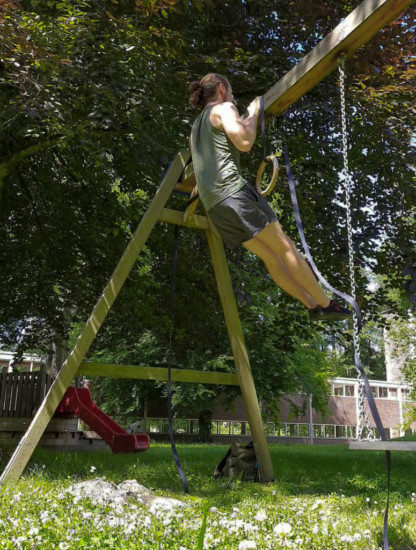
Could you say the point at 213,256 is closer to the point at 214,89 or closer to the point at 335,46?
the point at 214,89

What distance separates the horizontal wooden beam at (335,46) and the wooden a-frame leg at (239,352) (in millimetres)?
1606

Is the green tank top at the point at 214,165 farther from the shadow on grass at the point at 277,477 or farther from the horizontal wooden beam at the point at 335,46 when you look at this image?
the shadow on grass at the point at 277,477

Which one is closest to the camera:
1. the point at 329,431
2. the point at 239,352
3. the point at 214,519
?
the point at 214,519

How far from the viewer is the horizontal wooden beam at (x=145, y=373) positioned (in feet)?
17.5

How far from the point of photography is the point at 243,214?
3799mm

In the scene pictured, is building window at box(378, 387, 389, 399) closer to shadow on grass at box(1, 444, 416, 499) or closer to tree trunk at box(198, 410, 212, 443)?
tree trunk at box(198, 410, 212, 443)

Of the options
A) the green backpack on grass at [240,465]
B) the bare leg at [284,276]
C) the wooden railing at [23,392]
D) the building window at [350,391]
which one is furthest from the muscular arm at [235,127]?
the building window at [350,391]

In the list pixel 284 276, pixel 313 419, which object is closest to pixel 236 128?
pixel 284 276

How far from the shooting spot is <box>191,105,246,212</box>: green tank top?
3890 mm

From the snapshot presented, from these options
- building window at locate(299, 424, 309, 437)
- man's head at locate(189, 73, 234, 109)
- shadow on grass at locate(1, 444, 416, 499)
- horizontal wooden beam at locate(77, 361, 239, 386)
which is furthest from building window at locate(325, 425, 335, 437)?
man's head at locate(189, 73, 234, 109)

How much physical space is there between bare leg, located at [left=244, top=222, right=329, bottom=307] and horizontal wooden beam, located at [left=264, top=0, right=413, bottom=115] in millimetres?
1355

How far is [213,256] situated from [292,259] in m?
2.05

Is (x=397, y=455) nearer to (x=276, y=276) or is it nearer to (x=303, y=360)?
(x=276, y=276)

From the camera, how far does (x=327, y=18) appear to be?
7.47 m
